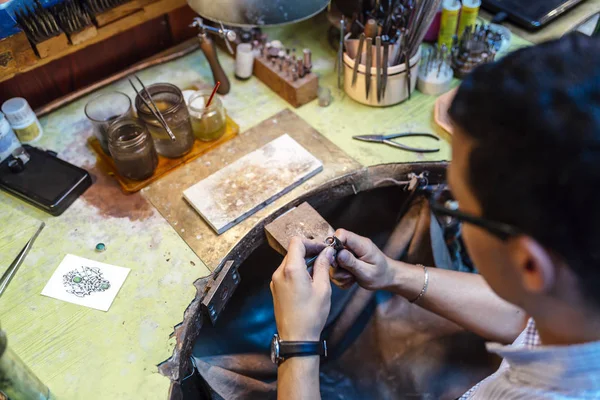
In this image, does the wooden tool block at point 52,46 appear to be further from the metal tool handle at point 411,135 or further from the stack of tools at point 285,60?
the metal tool handle at point 411,135

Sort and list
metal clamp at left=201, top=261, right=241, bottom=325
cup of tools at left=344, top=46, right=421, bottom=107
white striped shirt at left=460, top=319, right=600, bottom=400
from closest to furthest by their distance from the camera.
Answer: white striped shirt at left=460, top=319, right=600, bottom=400, metal clamp at left=201, top=261, right=241, bottom=325, cup of tools at left=344, top=46, right=421, bottom=107

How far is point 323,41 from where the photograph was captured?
1.78m

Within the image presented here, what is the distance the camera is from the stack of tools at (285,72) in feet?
4.99

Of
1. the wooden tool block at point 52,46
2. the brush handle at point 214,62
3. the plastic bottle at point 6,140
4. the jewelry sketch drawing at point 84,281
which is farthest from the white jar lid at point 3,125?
the brush handle at point 214,62

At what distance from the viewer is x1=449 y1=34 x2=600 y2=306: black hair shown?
542 mm

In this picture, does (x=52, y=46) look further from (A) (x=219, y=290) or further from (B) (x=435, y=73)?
(B) (x=435, y=73)

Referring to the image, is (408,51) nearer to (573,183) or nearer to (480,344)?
(480,344)

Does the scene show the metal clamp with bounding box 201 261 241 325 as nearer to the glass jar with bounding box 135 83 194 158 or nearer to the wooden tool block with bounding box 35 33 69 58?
the glass jar with bounding box 135 83 194 158

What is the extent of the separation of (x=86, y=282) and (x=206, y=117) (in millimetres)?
557

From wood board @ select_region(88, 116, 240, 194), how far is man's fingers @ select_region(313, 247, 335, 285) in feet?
1.80

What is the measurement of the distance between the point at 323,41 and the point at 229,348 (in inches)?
44.9

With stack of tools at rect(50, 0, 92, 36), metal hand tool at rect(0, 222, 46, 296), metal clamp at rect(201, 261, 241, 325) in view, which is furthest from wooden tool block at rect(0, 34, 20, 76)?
metal clamp at rect(201, 261, 241, 325)

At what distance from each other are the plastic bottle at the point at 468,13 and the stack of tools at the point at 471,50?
0.05m

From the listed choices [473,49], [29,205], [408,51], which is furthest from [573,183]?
[29,205]
